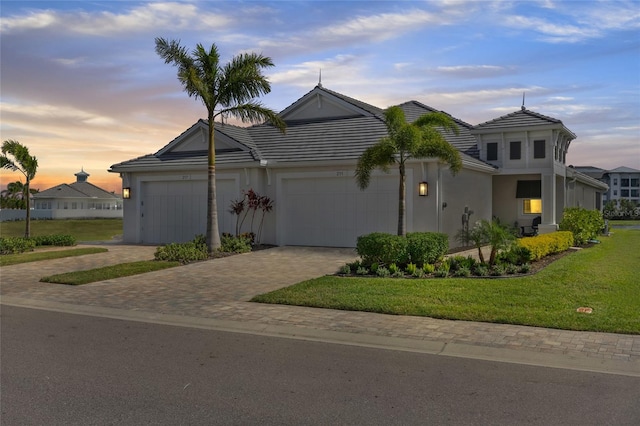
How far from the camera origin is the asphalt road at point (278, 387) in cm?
457

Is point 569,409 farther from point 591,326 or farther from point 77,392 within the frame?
point 77,392

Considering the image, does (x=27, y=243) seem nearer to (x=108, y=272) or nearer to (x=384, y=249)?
(x=108, y=272)

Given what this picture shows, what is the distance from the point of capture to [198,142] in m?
21.7

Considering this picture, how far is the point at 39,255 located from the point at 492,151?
17012mm

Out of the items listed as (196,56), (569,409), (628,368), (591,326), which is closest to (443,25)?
(196,56)

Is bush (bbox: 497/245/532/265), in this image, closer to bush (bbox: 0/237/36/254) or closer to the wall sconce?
the wall sconce

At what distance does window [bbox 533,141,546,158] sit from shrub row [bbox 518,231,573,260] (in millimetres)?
5422

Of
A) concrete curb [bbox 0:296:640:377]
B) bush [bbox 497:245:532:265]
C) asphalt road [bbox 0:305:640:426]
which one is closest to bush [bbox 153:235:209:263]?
concrete curb [bbox 0:296:640:377]

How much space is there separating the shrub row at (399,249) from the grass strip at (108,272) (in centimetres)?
546

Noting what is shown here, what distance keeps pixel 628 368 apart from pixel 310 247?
13.5 meters

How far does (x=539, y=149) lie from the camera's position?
70.4 ft

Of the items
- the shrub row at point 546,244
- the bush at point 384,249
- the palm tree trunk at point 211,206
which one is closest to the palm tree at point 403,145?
the bush at point 384,249

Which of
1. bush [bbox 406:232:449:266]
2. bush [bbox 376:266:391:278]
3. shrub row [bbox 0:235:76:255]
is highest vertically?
bush [bbox 406:232:449:266]

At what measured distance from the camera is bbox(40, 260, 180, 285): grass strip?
12.1m
